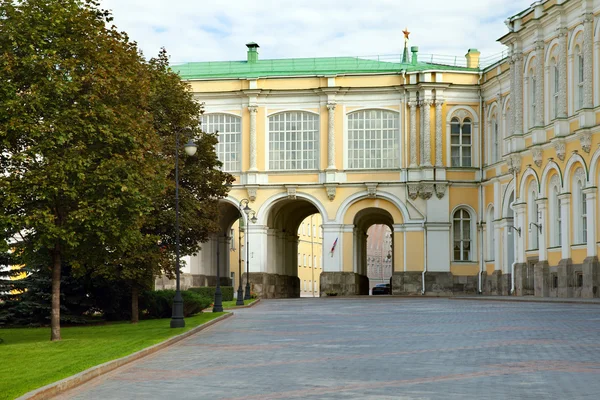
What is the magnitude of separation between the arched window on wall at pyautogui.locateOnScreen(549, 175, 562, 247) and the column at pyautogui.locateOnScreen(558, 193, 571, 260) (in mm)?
1273

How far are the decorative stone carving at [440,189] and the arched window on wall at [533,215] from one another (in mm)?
10944

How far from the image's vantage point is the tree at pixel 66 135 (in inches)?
993

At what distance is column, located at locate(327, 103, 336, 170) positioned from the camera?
6850 cm

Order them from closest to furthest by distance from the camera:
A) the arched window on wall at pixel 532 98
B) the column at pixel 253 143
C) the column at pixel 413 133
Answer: the arched window on wall at pixel 532 98, the column at pixel 413 133, the column at pixel 253 143

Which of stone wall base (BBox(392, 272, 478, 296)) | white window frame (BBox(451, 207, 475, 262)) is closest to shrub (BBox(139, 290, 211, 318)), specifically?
stone wall base (BBox(392, 272, 478, 296))

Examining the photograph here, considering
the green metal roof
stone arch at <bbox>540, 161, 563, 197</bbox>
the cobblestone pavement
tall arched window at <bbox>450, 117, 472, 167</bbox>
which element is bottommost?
the cobblestone pavement

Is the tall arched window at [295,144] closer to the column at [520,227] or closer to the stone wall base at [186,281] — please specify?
the stone wall base at [186,281]

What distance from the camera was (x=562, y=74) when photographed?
51.5 meters

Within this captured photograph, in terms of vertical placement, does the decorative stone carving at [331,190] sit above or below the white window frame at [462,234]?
above

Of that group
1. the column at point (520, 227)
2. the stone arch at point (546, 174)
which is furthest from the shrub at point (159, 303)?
the column at point (520, 227)

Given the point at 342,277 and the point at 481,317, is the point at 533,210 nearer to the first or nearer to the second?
the point at 342,277

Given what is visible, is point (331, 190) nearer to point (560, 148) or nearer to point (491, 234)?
point (491, 234)

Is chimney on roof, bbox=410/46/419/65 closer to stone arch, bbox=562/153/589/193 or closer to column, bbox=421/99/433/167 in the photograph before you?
column, bbox=421/99/433/167

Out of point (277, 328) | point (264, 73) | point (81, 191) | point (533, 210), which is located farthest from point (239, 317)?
point (264, 73)
